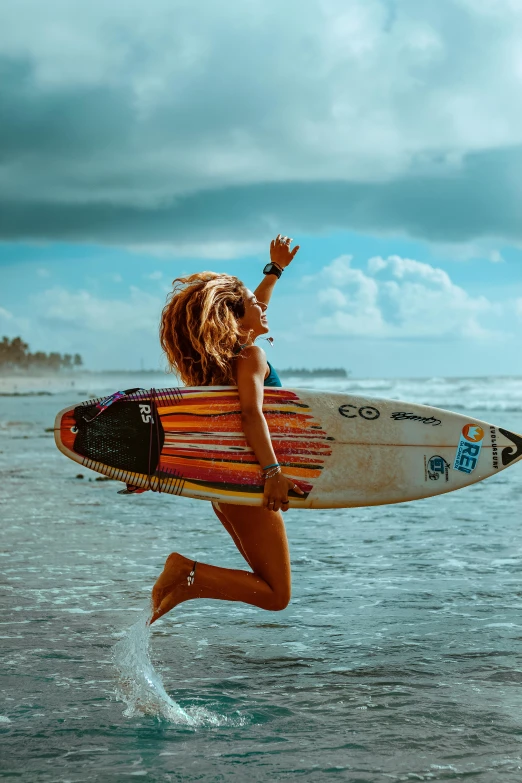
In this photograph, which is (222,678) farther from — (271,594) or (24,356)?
(24,356)

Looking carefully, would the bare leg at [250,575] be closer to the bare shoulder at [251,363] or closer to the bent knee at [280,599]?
→ the bent knee at [280,599]

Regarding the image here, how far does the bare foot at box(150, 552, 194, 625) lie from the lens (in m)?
3.68

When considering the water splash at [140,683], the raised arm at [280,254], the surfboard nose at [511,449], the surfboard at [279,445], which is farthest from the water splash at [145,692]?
the surfboard nose at [511,449]

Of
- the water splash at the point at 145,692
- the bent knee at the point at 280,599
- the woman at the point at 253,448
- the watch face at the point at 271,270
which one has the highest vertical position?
the watch face at the point at 271,270

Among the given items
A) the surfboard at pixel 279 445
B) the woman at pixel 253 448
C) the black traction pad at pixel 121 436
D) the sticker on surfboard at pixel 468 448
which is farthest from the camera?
the sticker on surfboard at pixel 468 448

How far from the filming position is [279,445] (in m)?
4.16

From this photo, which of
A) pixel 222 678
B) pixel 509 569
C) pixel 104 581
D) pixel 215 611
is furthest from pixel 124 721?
pixel 509 569

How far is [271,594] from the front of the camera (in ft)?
12.1

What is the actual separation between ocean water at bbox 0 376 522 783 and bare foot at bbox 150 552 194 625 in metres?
0.24

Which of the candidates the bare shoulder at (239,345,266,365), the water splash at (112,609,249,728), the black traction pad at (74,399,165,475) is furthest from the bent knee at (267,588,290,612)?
the bare shoulder at (239,345,266,365)

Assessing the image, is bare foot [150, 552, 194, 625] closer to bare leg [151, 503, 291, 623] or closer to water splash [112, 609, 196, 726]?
bare leg [151, 503, 291, 623]

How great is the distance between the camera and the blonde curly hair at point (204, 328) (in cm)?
366

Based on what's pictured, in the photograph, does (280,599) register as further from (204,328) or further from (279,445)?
(204,328)

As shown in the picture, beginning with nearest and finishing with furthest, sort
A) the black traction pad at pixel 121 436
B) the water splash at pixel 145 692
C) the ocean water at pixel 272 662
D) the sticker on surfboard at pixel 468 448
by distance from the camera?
1. the ocean water at pixel 272 662
2. the water splash at pixel 145 692
3. the black traction pad at pixel 121 436
4. the sticker on surfboard at pixel 468 448
